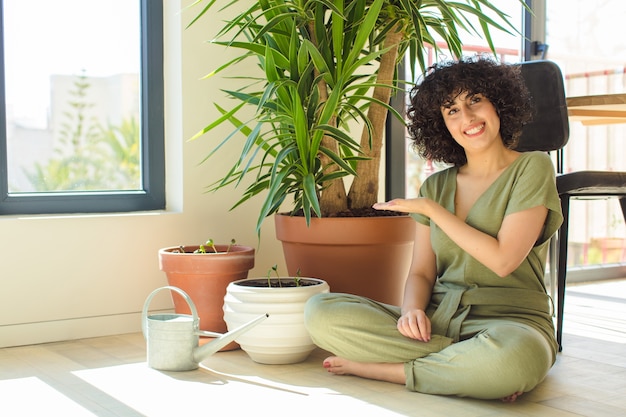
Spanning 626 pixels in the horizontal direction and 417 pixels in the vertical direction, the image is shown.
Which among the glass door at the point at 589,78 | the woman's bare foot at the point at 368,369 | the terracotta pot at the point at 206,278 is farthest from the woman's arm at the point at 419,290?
the glass door at the point at 589,78

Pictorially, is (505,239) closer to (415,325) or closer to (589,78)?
(415,325)

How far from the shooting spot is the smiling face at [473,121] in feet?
7.41

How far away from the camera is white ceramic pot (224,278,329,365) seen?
2418mm

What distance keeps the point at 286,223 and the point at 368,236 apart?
0.29 metres

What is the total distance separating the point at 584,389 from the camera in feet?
7.21

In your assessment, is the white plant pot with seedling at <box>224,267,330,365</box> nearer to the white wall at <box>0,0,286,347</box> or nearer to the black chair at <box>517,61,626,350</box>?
the white wall at <box>0,0,286,347</box>

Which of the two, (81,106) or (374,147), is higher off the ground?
(81,106)

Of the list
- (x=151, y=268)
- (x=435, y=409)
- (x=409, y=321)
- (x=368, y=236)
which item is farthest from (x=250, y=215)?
(x=435, y=409)

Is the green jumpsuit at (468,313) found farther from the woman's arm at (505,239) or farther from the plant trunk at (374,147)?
the plant trunk at (374,147)

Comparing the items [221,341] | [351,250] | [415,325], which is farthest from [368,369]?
[351,250]

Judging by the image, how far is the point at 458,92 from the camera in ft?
7.50

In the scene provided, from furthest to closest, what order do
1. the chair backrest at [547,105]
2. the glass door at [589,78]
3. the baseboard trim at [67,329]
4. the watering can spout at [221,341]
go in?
the glass door at [589,78] < the chair backrest at [547,105] < the baseboard trim at [67,329] < the watering can spout at [221,341]

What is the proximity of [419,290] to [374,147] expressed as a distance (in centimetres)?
75

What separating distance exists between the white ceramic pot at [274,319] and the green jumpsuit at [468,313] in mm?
106
